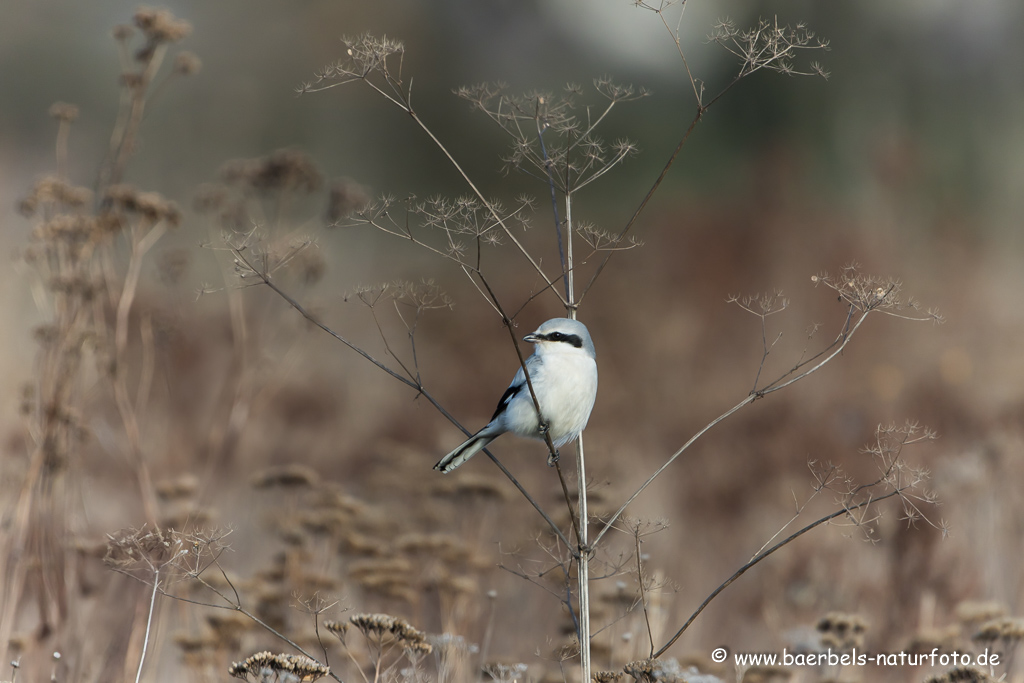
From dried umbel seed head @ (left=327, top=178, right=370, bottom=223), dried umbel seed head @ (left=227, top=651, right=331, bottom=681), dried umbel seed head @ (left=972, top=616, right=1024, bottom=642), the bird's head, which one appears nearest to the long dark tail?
the bird's head

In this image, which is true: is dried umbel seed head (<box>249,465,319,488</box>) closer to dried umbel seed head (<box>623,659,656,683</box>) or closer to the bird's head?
the bird's head

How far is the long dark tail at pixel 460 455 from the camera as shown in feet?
9.42

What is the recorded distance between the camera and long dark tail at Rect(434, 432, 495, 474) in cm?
287

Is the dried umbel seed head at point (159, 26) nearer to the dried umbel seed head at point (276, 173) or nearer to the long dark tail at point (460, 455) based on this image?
the dried umbel seed head at point (276, 173)

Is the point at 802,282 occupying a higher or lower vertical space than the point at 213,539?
higher

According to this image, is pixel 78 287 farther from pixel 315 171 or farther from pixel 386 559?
pixel 386 559

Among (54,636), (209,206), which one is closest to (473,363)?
(209,206)

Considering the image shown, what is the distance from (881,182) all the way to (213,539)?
1016cm

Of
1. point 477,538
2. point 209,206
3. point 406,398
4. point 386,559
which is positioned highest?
point 406,398

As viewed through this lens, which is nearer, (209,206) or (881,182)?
(209,206)

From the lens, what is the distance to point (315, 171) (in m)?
4.94

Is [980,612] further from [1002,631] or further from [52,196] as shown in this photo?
[52,196]

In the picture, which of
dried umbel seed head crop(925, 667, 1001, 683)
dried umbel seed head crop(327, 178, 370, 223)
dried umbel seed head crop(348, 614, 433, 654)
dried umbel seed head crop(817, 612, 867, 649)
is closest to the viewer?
dried umbel seed head crop(925, 667, 1001, 683)
